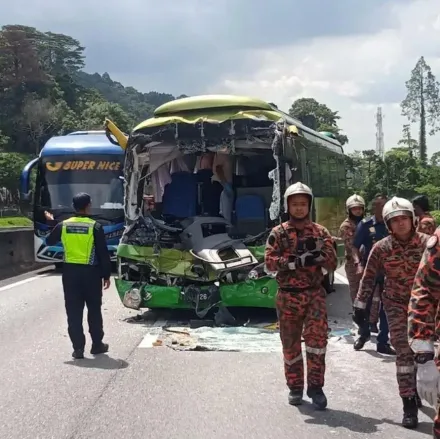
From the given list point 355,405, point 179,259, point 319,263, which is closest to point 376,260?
point 319,263

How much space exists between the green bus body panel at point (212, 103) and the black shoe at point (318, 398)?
5.35 metres

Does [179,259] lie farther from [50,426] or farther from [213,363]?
[50,426]

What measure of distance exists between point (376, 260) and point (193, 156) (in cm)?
596

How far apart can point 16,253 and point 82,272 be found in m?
11.7

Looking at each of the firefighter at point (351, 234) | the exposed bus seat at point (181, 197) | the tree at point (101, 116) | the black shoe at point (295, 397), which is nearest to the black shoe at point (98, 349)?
the black shoe at point (295, 397)

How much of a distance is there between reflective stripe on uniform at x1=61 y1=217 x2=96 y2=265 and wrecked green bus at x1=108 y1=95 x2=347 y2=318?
2.26m

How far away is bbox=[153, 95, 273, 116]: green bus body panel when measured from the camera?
1081cm

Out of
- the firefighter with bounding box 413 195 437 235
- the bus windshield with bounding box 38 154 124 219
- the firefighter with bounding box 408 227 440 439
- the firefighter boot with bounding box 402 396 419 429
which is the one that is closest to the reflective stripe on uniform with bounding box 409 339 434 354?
the firefighter with bounding box 408 227 440 439

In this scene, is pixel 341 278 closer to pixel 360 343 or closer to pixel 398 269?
pixel 360 343

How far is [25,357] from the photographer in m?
8.44

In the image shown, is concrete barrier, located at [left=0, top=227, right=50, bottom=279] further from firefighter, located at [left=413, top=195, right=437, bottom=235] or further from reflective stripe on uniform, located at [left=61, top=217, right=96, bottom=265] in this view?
firefighter, located at [left=413, top=195, right=437, bottom=235]

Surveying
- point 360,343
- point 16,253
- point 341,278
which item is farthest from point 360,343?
point 16,253

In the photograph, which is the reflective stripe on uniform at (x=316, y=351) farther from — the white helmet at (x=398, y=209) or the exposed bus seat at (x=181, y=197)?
the exposed bus seat at (x=181, y=197)

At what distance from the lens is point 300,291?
646 cm
